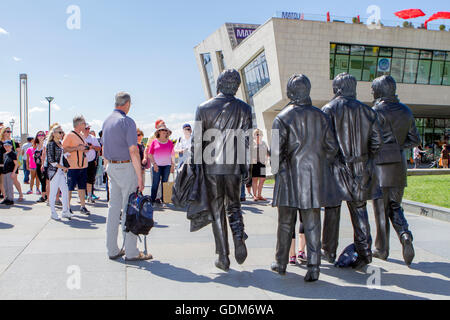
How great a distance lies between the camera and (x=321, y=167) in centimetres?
430

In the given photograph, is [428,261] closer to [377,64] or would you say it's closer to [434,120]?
[377,64]

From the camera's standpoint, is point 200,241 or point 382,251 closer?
point 382,251

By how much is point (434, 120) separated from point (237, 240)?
4104 centimetres

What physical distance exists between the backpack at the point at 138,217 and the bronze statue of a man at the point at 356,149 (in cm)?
214

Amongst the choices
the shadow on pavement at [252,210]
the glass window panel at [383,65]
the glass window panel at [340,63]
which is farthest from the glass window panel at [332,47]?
the shadow on pavement at [252,210]

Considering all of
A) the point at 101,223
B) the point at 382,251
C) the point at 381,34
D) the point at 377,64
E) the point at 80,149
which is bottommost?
the point at 101,223

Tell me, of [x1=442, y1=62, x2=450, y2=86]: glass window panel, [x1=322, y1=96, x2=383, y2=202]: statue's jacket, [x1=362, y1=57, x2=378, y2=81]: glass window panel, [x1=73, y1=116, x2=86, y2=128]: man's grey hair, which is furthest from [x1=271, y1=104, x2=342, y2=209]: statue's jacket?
[x1=442, y1=62, x2=450, y2=86]: glass window panel

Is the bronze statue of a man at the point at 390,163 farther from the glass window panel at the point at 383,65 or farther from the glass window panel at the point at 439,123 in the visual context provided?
the glass window panel at the point at 439,123

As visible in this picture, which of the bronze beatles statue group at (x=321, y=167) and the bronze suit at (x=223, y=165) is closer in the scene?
the bronze beatles statue group at (x=321, y=167)

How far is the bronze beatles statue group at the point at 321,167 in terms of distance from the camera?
426cm

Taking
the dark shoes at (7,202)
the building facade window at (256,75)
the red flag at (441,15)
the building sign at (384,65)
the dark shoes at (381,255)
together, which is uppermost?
the red flag at (441,15)

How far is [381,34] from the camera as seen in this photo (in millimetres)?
32875
